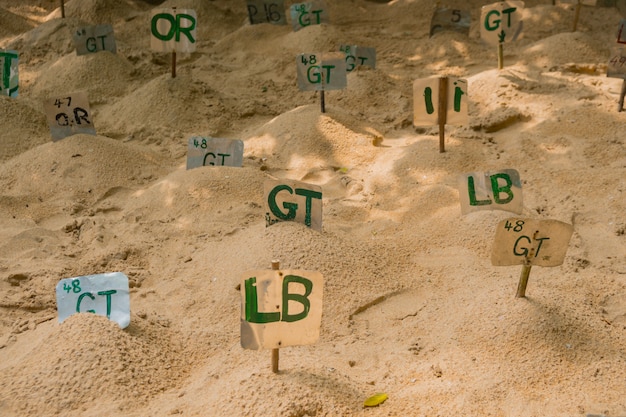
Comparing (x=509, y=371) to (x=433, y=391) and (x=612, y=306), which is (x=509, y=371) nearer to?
(x=433, y=391)

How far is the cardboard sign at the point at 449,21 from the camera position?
5.77 meters

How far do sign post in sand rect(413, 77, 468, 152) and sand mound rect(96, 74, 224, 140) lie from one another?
1.41 m

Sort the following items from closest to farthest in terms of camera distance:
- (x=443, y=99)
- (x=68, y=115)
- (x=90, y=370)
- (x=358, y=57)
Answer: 1. (x=90, y=370)
2. (x=443, y=99)
3. (x=68, y=115)
4. (x=358, y=57)

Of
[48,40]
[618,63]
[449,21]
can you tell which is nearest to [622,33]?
[618,63]

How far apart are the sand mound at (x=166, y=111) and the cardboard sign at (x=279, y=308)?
2.65 metres

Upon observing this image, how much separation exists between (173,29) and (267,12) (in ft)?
6.20

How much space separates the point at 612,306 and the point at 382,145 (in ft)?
6.30

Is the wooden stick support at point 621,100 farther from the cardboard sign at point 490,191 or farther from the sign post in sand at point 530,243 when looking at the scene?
the sign post in sand at point 530,243

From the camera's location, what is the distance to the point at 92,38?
5.32 m

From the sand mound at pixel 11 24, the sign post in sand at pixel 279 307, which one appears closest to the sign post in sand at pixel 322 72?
the sign post in sand at pixel 279 307

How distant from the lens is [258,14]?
629cm

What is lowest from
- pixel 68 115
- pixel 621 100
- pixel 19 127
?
pixel 19 127

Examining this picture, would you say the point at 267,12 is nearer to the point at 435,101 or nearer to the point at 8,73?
the point at 8,73

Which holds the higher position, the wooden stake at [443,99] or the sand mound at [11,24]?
the sand mound at [11,24]
